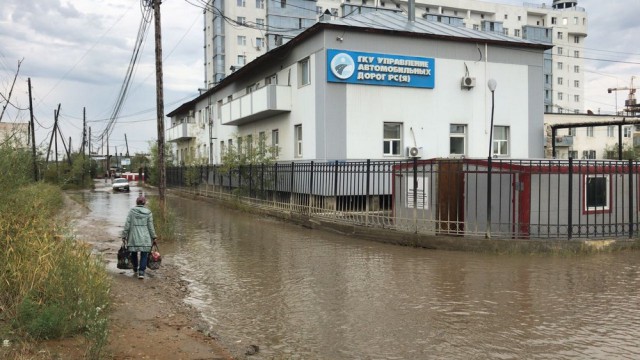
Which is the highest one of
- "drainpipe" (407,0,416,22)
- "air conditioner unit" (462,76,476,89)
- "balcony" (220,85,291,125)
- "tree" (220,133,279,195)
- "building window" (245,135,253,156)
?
"drainpipe" (407,0,416,22)

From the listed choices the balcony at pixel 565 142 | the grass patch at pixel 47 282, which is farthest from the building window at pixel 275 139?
the balcony at pixel 565 142

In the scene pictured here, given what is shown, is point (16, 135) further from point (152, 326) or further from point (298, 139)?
point (298, 139)

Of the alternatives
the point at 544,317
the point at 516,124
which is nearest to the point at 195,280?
the point at 544,317

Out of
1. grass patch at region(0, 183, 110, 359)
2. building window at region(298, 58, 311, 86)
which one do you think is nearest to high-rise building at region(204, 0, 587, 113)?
building window at region(298, 58, 311, 86)

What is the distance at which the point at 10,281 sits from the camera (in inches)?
237

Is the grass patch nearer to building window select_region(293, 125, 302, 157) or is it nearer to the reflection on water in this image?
the reflection on water

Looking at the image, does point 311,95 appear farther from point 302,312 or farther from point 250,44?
point 250,44

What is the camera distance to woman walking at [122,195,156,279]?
905 cm

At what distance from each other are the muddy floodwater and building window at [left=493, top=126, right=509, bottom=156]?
46.7ft

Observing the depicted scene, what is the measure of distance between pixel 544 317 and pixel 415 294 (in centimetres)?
195

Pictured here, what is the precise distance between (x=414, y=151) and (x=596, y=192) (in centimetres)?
1075

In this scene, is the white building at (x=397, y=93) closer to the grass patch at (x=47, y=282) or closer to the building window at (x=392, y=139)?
the building window at (x=392, y=139)

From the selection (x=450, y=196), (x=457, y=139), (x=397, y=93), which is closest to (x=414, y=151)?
(x=397, y=93)

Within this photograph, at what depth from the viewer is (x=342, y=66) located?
867 inches
